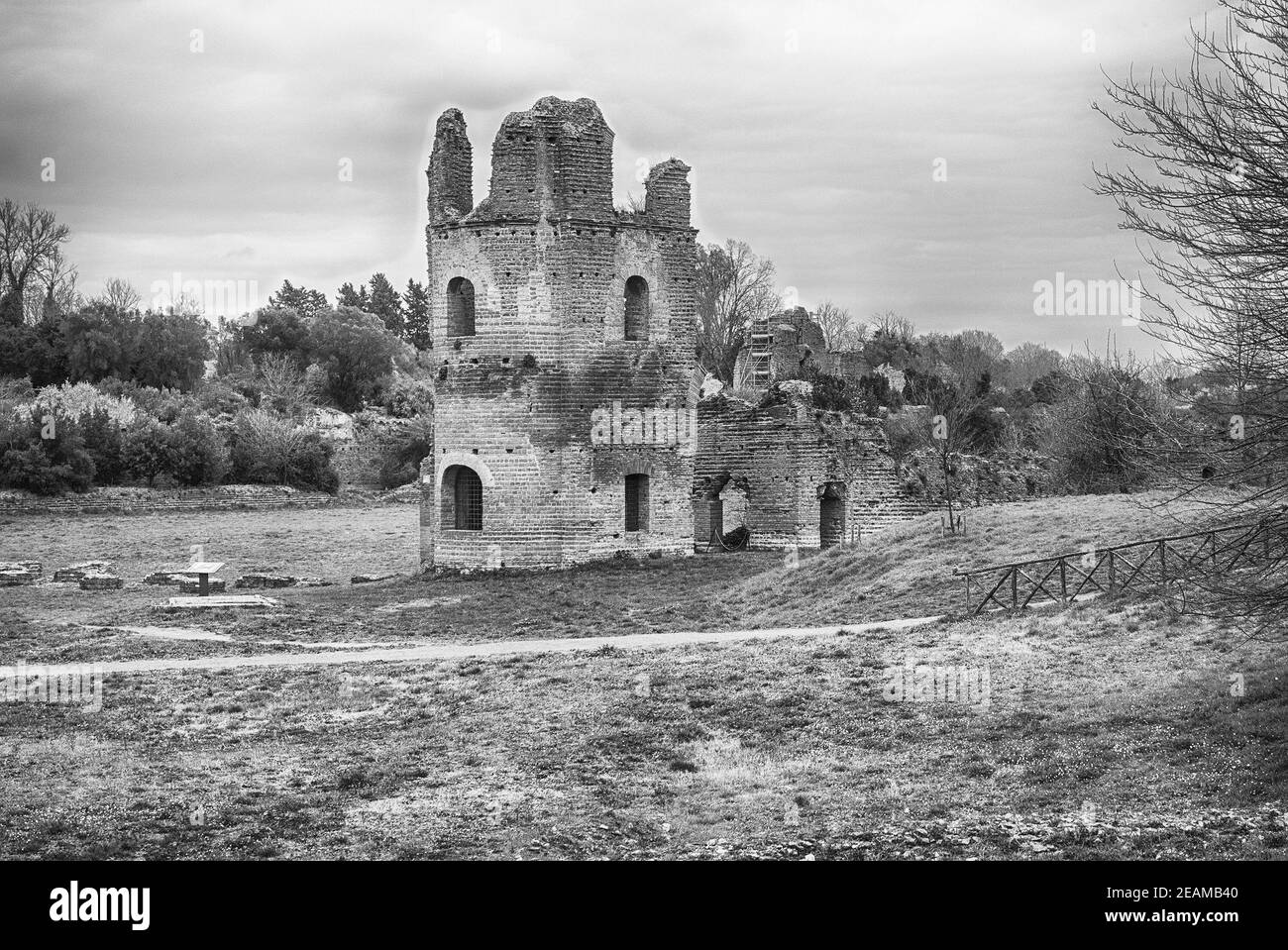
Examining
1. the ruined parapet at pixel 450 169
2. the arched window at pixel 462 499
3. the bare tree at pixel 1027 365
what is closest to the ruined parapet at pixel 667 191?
the ruined parapet at pixel 450 169

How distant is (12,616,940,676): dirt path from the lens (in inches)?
798

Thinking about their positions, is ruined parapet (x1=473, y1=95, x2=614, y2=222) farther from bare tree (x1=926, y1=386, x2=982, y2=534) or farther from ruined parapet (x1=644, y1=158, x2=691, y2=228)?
bare tree (x1=926, y1=386, x2=982, y2=534)

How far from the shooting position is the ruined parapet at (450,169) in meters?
31.7

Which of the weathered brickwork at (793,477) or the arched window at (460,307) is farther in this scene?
the weathered brickwork at (793,477)

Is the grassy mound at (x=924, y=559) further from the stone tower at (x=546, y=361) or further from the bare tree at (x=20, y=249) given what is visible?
the bare tree at (x=20, y=249)

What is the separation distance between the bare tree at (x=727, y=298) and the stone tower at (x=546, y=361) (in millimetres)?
30942

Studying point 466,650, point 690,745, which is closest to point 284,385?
point 466,650

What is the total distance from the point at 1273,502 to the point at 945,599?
30.1 ft

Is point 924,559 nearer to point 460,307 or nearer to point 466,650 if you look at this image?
point 466,650

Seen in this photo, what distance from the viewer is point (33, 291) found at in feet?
236

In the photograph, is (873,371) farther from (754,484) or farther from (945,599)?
(945,599)

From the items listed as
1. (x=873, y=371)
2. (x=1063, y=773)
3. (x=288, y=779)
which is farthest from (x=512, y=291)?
(x=873, y=371)

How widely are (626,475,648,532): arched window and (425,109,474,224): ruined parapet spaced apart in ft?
22.0

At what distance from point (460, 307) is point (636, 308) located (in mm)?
3728
